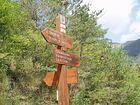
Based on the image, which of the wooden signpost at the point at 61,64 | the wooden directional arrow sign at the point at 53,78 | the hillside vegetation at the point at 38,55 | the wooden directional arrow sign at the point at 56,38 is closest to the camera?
the wooden directional arrow sign at the point at 56,38

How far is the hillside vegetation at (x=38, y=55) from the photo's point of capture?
2170cm

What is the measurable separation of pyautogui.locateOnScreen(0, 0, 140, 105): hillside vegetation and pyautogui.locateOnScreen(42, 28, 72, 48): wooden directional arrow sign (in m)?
9.23

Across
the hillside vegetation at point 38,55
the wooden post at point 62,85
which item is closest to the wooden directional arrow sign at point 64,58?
the wooden post at point 62,85

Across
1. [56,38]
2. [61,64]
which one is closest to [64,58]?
[61,64]

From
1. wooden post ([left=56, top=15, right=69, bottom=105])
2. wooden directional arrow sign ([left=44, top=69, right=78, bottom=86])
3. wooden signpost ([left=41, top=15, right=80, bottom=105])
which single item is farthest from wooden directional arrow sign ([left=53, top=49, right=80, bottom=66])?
wooden directional arrow sign ([left=44, top=69, right=78, bottom=86])

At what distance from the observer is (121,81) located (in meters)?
30.5

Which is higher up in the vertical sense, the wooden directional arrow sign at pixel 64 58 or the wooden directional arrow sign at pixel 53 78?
the wooden directional arrow sign at pixel 64 58

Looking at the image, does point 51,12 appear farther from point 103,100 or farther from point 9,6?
point 103,100

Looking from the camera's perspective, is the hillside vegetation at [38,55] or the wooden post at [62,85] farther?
the hillside vegetation at [38,55]

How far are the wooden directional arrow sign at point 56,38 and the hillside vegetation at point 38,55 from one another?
923 centimetres

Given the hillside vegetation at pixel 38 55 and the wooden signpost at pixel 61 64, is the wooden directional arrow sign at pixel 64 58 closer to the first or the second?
the wooden signpost at pixel 61 64

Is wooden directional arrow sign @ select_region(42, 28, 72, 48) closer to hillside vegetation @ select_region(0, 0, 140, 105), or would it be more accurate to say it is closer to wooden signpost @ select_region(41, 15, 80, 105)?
wooden signpost @ select_region(41, 15, 80, 105)

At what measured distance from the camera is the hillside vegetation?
854 inches

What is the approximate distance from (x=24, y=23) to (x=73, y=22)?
9.10 ft
